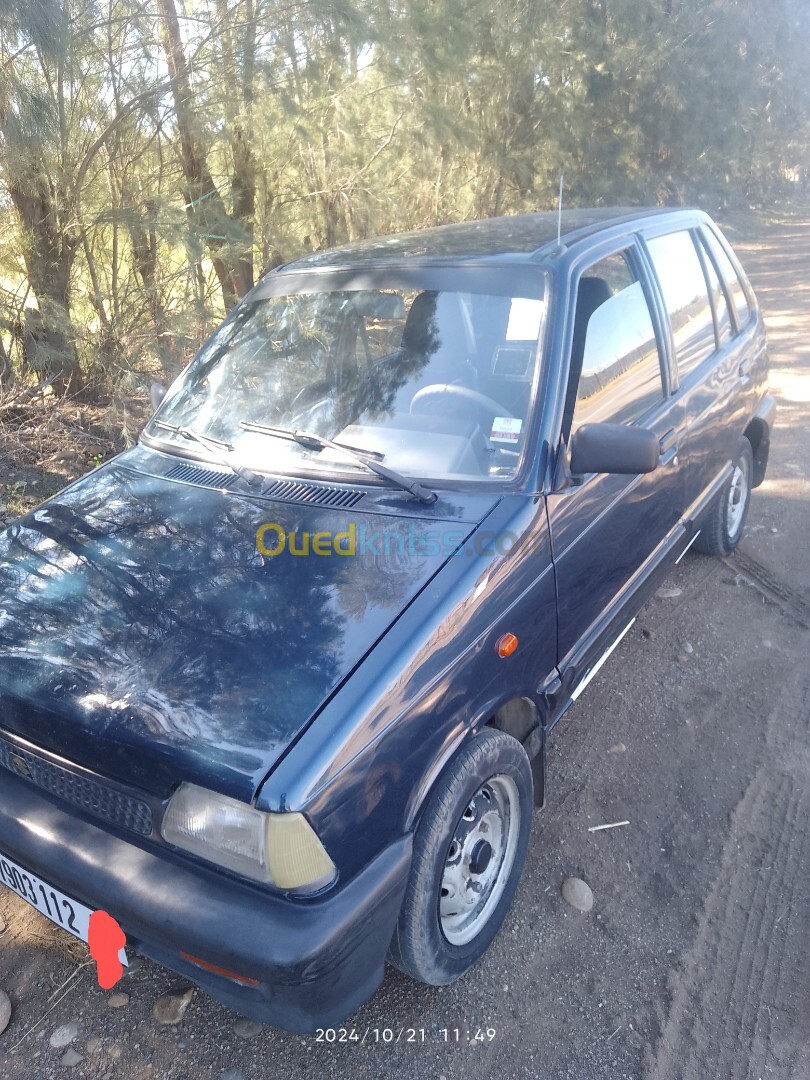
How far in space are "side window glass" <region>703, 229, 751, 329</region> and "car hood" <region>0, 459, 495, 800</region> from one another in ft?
8.39

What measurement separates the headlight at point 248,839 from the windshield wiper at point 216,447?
110cm

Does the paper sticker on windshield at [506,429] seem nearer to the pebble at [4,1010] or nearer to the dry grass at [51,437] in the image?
the pebble at [4,1010]

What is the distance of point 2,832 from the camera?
1.98m

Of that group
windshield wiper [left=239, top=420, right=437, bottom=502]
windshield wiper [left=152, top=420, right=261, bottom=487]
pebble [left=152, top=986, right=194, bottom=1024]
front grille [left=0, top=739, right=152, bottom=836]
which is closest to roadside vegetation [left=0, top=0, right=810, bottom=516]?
windshield wiper [left=152, top=420, right=261, bottom=487]

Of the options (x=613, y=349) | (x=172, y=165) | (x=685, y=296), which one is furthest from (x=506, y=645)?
(x=172, y=165)

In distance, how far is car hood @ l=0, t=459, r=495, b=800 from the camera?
176cm

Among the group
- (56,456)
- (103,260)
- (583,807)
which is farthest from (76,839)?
(103,260)

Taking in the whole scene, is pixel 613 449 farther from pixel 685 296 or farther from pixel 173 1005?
pixel 173 1005

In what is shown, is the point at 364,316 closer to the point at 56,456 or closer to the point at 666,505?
the point at 666,505

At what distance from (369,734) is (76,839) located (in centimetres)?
79

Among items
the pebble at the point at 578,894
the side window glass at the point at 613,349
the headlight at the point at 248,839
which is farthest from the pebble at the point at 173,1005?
the side window glass at the point at 613,349

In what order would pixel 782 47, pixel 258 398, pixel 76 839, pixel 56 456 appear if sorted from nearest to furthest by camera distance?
pixel 76 839 → pixel 258 398 → pixel 56 456 → pixel 782 47

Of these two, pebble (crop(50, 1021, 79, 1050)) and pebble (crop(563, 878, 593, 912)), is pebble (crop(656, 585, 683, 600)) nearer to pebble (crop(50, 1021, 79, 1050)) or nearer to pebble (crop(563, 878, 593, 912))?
pebble (crop(563, 878, 593, 912))

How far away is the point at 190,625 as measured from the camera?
2.02 meters
